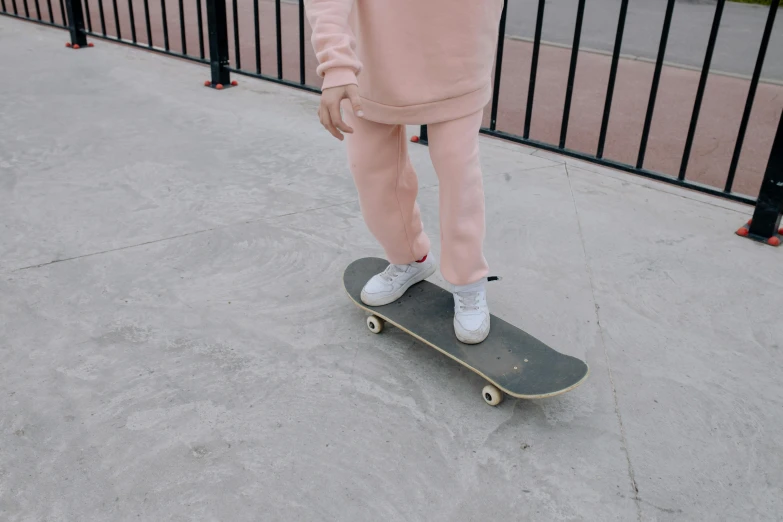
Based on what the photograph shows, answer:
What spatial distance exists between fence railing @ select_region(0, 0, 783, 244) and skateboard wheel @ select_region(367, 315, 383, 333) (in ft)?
6.10

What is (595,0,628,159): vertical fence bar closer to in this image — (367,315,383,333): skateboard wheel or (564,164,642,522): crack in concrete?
(564,164,642,522): crack in concrete

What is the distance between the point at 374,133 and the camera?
2221 mm

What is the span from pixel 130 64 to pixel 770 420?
211 inches

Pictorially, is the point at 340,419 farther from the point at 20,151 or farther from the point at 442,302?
the point at 20,151

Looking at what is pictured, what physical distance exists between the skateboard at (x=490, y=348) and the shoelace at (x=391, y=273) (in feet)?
0.27

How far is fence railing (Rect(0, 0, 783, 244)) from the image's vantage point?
326 centimetres

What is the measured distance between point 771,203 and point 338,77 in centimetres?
232

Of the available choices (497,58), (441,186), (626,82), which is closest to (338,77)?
(441,186)

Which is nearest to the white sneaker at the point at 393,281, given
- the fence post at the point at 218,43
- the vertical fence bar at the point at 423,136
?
the vertical fence bar at the point at 423,136

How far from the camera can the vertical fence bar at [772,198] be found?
3.20 meters

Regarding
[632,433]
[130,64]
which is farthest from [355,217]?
[130,64]

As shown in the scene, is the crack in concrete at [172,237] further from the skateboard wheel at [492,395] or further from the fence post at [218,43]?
the fence post at [218,43]

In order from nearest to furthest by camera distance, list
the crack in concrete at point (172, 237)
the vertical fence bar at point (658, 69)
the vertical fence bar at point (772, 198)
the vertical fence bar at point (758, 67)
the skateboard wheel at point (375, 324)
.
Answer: the skateboard wheel at point (375, 324)
the crack in concrete at point (172, 237)
the vertical fence bar at point (758, 67)
the vertical fence bar at point (772, 198)
the vertical fence bar at point (658, 69)

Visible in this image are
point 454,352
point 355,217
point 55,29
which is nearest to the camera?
point 454,352
